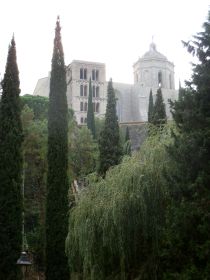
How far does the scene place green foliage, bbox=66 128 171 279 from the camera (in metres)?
12.8

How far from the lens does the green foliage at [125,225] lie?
12836mm

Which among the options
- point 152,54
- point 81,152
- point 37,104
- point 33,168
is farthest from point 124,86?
point 33,168

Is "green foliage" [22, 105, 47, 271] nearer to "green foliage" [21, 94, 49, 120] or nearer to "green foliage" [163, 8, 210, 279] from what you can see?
"green foliage" [163, 8, 210, 279]

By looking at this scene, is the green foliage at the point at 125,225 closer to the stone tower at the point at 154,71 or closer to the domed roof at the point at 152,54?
the stone tower at the point at 154,71

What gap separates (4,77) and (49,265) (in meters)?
7.76

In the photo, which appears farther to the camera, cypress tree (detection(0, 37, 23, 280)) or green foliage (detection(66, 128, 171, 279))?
cypress tree (detection(0, 37, 23, 280))

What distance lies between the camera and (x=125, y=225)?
12969mm

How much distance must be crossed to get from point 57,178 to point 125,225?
5.65 m

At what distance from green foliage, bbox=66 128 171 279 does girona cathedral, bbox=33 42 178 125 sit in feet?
201

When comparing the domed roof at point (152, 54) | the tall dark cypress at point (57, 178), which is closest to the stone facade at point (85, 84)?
the domed roof at point (152, 54)

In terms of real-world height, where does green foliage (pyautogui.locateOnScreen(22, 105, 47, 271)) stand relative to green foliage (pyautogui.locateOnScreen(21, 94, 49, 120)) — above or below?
below

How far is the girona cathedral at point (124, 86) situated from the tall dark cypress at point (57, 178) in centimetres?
5520

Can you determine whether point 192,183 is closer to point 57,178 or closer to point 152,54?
point 57,178

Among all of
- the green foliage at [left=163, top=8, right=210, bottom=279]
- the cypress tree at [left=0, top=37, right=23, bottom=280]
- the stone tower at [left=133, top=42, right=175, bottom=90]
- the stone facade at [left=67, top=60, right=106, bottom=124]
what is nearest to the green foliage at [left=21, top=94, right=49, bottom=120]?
the cypress tree at [left=0, top=37, right=23, bottom=280]
